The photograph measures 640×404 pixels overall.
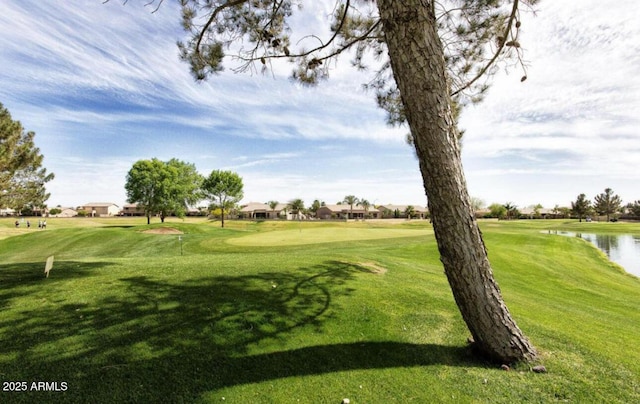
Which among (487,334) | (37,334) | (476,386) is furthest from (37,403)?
(487,334)

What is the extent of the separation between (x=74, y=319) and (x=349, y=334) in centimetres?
391

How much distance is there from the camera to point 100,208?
114m

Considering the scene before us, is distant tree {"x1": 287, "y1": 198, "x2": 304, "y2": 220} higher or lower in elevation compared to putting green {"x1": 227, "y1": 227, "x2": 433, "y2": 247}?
higher

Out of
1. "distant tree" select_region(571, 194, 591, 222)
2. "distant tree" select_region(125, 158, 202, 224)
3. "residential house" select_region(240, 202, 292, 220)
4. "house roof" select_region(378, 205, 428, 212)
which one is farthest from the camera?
"house roof" select_region(378, 205, 428, 212)

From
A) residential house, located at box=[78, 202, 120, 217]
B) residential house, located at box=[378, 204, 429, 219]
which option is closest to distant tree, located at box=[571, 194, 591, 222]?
residential house, located at box=[378, 204, 429, 219]

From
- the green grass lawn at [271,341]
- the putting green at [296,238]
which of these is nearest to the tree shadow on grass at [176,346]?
the green grass lawn at [271,341]

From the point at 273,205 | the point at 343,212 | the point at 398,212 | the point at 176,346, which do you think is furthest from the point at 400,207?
the point at 176,346

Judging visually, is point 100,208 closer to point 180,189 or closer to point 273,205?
point 273,205

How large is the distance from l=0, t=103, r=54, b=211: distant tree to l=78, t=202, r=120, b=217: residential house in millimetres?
81957

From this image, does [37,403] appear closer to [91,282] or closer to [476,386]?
[91,282]

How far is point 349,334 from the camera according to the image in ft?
15.0

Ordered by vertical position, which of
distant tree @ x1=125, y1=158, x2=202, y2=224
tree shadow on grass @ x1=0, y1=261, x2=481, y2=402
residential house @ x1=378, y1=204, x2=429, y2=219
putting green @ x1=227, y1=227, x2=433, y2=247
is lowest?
putting green @ x1=227, y1=227, x2=433, y2=247

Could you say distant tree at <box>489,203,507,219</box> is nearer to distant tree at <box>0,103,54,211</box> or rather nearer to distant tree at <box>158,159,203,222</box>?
distant tree at <box>158,159,203,222</box>

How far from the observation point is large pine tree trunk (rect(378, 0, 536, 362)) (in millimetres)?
3654
